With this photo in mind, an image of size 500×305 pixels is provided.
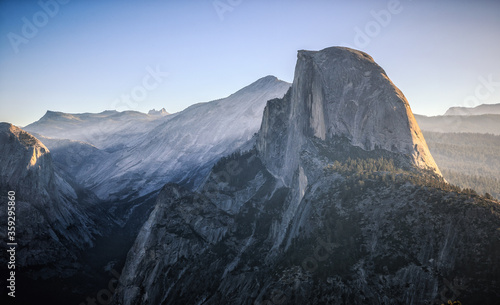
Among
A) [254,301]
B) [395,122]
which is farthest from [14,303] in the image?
[395,122]

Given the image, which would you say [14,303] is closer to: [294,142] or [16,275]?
[16,275]

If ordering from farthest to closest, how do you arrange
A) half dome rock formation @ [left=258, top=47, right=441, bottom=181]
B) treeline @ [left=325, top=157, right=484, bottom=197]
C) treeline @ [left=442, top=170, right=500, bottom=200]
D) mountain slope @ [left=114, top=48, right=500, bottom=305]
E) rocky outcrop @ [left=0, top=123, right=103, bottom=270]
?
1. treeline @ [left=442, top=170, right=500, bottom=200]
2. rocky outcrop @ [left=0, top=123, right=103, bottom=270]
3. half dome rock formation @ [left=258, top=47, right=441, bottom=181]
4. treeline @ [left=325, top=157, right=484, bottom=197]
5. mountain slope @ [left=114, top=48, right=500, bottom=305]

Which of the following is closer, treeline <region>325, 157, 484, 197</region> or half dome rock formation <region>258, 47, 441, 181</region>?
treeline <region>325, 157, 484, 197</region>

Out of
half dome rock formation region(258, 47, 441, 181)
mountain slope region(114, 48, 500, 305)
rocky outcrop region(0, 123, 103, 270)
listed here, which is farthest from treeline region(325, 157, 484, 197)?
rocky outcrop region(0, 123, 103, 270)

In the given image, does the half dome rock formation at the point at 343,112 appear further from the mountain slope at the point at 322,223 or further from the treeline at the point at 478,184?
the treeline at the point at 478,184

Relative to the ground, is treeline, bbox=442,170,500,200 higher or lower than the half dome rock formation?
lower

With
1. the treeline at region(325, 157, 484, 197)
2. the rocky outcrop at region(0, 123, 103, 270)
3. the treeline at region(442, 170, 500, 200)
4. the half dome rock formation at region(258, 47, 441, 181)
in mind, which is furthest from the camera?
the treeline at region(442, 170, 500, 200)

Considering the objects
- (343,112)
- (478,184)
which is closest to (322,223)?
(343,112)

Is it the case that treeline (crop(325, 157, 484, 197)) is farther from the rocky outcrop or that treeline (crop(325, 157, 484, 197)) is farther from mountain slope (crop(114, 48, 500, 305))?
the rocky outcrop
